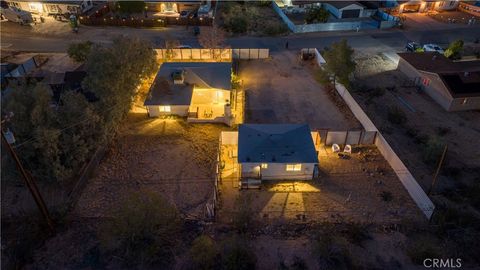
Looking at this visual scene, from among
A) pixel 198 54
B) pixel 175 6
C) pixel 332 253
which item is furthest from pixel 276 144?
pixel 175 6

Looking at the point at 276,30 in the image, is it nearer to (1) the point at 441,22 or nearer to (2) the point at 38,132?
A: (1) the point at 441,22

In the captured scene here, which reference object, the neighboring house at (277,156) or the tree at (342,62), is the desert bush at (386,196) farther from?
the tree at (342,62)

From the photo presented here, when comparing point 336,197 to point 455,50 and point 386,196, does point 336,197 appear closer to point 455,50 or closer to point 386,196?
point 386,196

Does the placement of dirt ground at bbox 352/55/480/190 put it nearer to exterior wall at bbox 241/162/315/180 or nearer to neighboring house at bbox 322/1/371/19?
exterior wall at bbox 241/162/315/180

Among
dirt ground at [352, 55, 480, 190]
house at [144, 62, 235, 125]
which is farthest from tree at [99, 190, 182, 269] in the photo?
dirt ground at [352, 55, 480, 190]

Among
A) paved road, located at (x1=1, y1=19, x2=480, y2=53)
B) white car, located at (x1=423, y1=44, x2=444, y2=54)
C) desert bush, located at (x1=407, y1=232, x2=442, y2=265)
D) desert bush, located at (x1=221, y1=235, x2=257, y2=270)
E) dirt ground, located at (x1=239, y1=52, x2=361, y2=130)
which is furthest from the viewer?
paved road, located at (x1=1, y1=19, x2=480, y2=53)

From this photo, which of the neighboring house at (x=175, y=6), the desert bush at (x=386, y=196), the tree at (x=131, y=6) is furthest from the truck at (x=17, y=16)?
the desert bush at (x=386, y=196)
